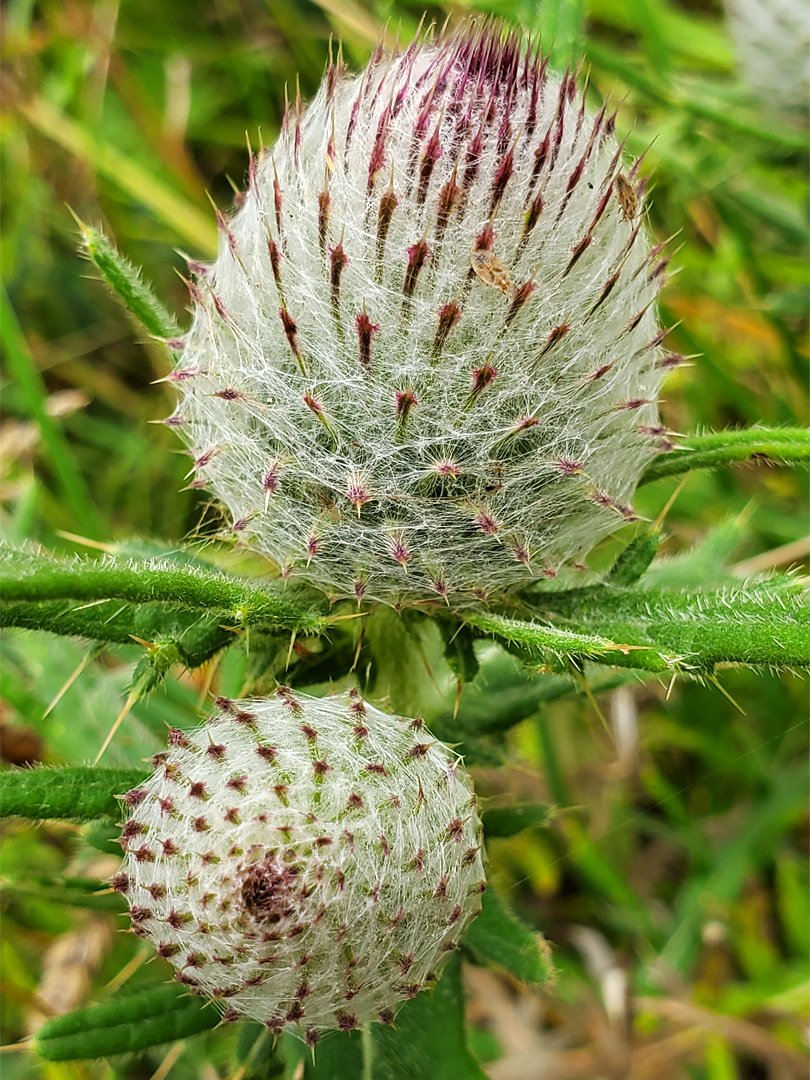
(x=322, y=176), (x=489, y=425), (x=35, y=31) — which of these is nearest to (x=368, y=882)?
(x=489, y=425)

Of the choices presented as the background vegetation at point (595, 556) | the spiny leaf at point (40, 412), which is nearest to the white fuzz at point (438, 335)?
the background vegetation at point (595, 556)

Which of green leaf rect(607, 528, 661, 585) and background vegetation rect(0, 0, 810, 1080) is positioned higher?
green leaf rect(607, 528, 661, 585)

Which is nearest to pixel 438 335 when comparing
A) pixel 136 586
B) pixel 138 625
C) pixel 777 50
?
pixel 136 586

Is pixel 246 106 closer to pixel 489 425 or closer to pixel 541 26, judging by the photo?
pixel 541 26

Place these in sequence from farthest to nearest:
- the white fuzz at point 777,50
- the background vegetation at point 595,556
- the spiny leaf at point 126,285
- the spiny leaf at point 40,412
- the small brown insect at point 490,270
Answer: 1. the white fuzz at point 777,50
2. the spiny leaf at point 40,412
3. the background vegetation at point 595,556
4. the spiny leaf at point 126,285
5. the small brown insect at point 490,270

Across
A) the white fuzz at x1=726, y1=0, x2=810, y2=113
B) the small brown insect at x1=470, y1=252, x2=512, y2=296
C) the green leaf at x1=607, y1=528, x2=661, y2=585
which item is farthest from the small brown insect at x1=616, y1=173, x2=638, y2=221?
the white fuzz at x1=726, y1=0, x2=810, y2=113

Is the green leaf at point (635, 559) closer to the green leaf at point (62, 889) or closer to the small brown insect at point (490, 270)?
the small brown insect at point (490, 270)

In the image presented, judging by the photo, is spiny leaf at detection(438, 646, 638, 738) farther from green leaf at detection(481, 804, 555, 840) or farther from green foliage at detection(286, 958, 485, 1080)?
green foliage at detection(286, 958, 485, 1080)
